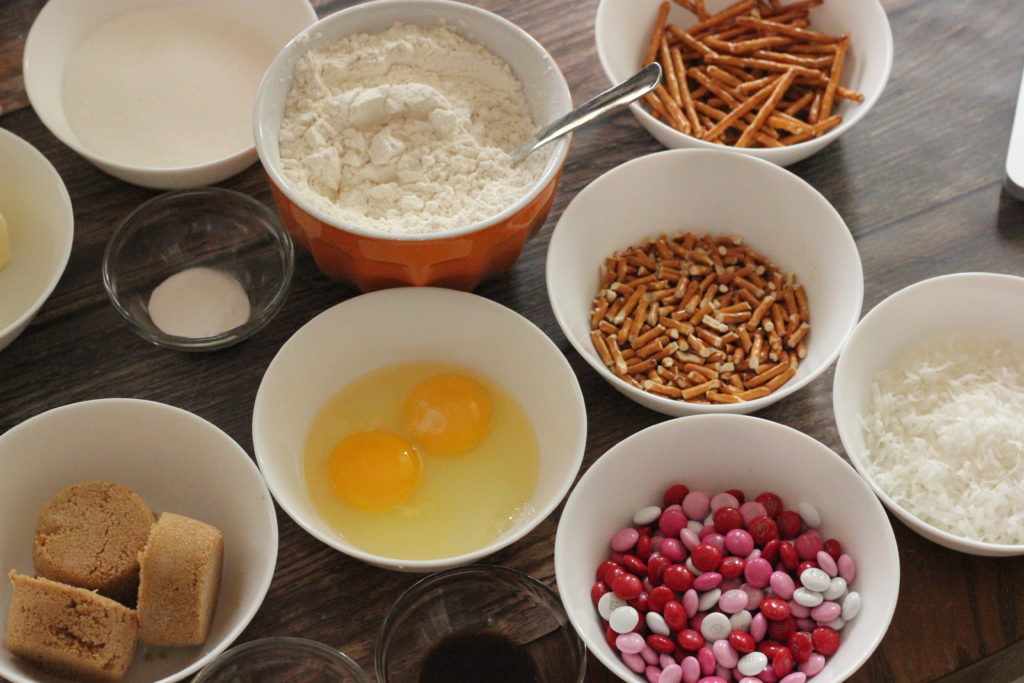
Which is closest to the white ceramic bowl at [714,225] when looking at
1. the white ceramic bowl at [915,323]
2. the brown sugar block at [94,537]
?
the white ceramic bowl at [915,323]

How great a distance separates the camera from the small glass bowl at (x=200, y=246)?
59.3 inches

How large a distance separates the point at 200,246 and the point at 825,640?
1.06 m

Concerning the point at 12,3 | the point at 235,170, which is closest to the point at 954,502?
the point at 235,170

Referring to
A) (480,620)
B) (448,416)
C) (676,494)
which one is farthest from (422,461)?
(676,494)

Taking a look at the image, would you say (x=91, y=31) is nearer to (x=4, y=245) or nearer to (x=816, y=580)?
(x=4, y=245)

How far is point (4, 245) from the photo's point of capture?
1.49 metres

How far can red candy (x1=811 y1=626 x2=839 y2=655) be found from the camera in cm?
125

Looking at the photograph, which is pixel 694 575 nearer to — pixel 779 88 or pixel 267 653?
pixel 267 653

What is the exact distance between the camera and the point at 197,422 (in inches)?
51.4

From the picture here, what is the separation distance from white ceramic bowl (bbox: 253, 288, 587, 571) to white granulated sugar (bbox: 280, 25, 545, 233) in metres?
0.13

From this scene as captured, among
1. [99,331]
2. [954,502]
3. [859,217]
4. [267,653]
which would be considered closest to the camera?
[267,653]

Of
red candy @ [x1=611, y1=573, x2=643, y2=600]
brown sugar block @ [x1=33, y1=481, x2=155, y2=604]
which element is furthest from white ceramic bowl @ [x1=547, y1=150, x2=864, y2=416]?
brown sugar block @ [x1=33, y1=481, x2=155, y2=604]

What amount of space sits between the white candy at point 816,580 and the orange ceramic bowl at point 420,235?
60cm

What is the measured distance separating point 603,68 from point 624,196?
28 cm
